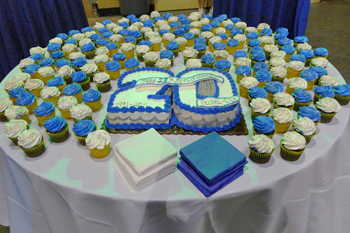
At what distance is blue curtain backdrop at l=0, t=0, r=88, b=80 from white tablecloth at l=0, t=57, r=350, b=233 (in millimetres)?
3017

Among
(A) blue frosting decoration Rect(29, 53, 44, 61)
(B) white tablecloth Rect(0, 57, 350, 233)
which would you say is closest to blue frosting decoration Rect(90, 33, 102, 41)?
(A) blue frosting decoration Rect(29, 53, 44, 61)

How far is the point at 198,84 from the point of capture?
7.36 ft

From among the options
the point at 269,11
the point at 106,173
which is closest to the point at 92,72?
the point at 106,173

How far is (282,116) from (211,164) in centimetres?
75

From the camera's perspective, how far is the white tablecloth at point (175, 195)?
1526mm

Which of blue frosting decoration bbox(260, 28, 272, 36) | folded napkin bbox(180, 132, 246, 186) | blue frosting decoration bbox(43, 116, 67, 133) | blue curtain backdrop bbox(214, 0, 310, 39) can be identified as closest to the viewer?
folded napkin bbox(180, 132, 246, 186)

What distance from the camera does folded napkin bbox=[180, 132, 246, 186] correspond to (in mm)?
1486

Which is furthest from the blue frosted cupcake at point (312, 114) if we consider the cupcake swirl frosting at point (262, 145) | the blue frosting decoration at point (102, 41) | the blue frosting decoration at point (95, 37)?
the blue frosting decoration at point (95, 37)

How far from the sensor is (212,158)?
158cm

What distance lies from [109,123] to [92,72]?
0.84m

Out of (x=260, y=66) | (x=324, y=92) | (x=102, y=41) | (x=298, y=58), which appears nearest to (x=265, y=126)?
(x=324, y=92)

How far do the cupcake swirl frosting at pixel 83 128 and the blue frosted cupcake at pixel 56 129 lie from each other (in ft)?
0.37

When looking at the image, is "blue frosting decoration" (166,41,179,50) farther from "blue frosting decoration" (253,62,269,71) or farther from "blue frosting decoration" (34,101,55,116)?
"blue frosting decoration" (34,101,55,116)

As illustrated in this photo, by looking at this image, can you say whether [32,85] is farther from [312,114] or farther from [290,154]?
[312,114]
